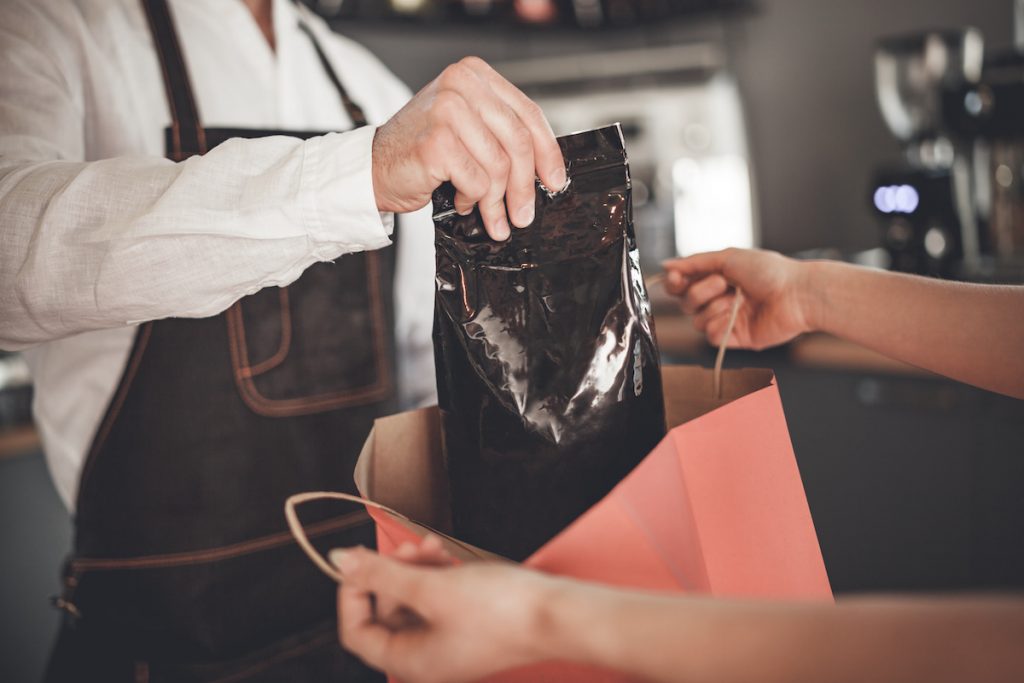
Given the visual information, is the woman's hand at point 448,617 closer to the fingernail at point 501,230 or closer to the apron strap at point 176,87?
the fingernail at point 501,230

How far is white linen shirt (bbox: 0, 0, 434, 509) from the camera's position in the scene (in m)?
0.60

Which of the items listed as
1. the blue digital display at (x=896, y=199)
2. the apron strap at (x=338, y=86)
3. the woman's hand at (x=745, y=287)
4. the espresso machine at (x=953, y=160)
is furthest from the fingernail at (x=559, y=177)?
the blue digital display at (x=896, y=199)

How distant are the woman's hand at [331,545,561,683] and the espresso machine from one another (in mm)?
1782

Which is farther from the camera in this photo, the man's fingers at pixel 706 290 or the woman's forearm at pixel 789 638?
the man's fingers at pixel 706 290

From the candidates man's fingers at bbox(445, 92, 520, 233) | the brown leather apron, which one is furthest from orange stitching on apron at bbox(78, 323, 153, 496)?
man's fingers at bbox(445, 92, 520, 233)

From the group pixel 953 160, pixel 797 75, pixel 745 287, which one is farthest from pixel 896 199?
pixel 745 287

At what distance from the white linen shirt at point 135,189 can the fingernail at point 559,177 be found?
145 millimetres

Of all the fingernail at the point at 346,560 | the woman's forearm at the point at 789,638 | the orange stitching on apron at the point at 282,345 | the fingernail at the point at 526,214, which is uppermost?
the fingernail at the point at 526,214

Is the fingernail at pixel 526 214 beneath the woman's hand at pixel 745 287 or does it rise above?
above

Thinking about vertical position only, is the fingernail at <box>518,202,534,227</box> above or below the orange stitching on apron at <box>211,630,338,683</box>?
above

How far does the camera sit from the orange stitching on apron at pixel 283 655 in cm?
89

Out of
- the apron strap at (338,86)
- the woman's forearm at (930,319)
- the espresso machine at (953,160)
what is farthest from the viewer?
the espresso machine at (953,160)

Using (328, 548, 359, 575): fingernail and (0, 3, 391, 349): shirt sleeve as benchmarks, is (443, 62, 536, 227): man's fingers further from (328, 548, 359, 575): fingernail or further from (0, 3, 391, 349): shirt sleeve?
(328, 548, 359, 575): fingernail

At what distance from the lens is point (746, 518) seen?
1.82 feet
